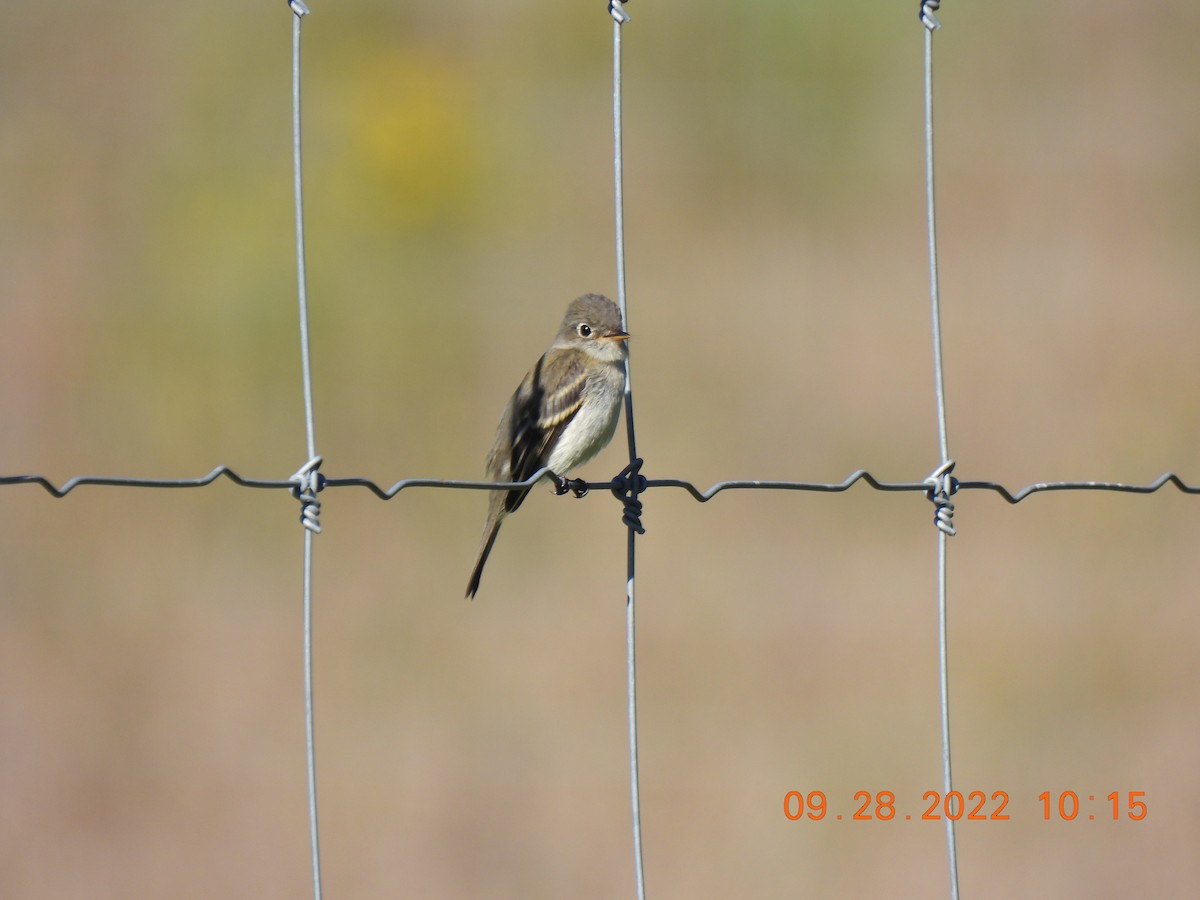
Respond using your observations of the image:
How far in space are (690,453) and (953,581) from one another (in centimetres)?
207

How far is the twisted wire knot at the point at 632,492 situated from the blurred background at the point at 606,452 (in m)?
5.16

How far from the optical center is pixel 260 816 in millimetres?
8820

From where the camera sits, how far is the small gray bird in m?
5.53

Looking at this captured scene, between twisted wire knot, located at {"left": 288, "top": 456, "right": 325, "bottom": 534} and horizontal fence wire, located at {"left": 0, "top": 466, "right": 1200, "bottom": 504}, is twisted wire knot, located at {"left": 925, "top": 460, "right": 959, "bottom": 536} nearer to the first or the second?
horizontal fence wire, located at {"left": 0, "top": 466, "right": 1200, "bottom": 504}

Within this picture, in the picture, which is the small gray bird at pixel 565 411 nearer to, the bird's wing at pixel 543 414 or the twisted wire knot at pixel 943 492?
the bird's wing at pixel 543 414

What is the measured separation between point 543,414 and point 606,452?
4343mm

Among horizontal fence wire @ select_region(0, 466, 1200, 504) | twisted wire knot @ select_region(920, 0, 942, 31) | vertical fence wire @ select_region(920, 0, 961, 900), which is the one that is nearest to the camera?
horizontal fence wire @ select_region(0, 466, 1200, 504)

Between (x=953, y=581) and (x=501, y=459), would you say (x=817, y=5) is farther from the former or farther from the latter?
(x=501, y=459)

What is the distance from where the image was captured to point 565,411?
5.63m

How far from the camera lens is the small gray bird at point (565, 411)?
5.53m
